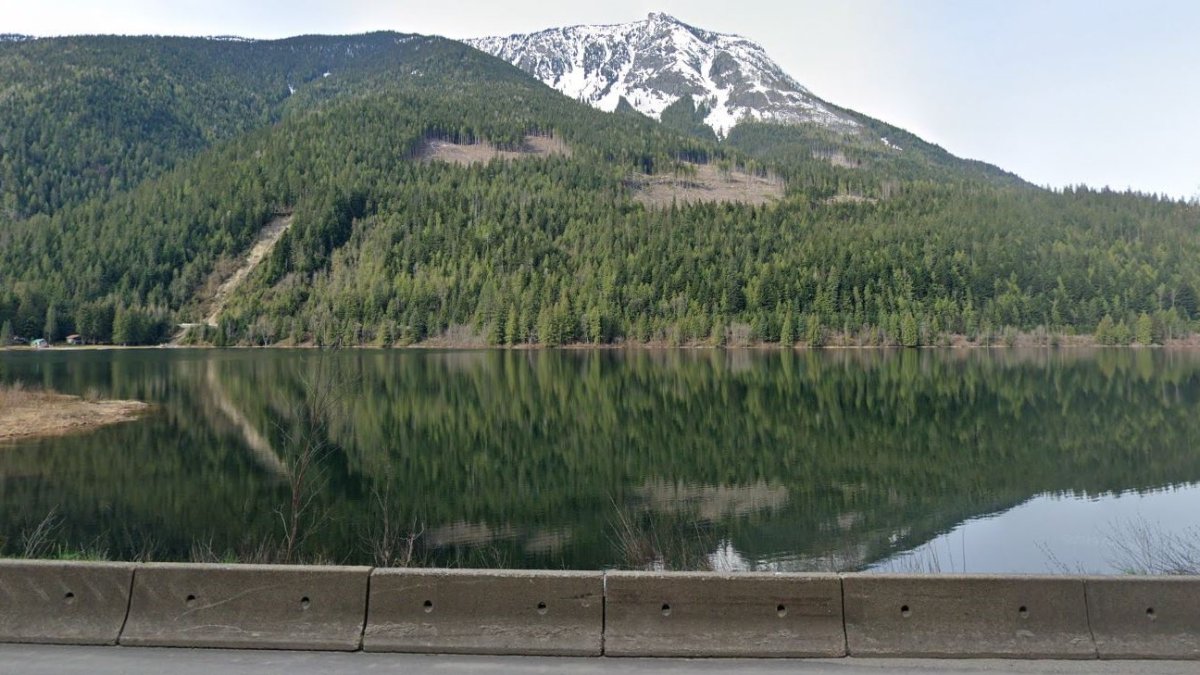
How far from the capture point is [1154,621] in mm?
8430

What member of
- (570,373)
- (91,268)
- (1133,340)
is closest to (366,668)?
(570,373)

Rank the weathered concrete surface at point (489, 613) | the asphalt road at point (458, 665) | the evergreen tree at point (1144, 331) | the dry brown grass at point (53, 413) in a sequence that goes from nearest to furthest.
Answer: the asphalt road at point (458, 665) → the weathered concrete surface at point (489, 613) → the dry brown grass at point (53, 413) → the evergreen tree at point (1144, 331)

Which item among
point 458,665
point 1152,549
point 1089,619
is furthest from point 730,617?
point 1152,549

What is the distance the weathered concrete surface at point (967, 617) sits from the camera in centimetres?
851

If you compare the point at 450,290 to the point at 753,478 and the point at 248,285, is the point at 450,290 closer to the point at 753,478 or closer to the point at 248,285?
the point at 248,285

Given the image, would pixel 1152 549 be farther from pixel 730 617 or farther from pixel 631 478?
pixel 631 478

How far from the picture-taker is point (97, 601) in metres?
8.97

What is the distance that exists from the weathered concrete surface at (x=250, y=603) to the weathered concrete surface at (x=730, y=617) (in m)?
2.63

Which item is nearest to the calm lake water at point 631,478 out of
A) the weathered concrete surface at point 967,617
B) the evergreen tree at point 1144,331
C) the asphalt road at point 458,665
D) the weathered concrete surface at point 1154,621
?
the asphalt road at point 458,665

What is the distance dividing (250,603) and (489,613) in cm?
242

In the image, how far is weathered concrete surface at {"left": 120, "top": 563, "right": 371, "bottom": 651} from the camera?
888 centimetres

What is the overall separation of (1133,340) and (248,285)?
175 m

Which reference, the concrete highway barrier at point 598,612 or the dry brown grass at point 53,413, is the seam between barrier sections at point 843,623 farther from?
the dry brown grass at point 53,413

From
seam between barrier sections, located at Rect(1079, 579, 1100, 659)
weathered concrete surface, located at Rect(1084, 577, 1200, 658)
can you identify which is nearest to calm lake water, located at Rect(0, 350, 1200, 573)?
seam between barrier sections, located at Rect(1079, 579, 1100, 659)
